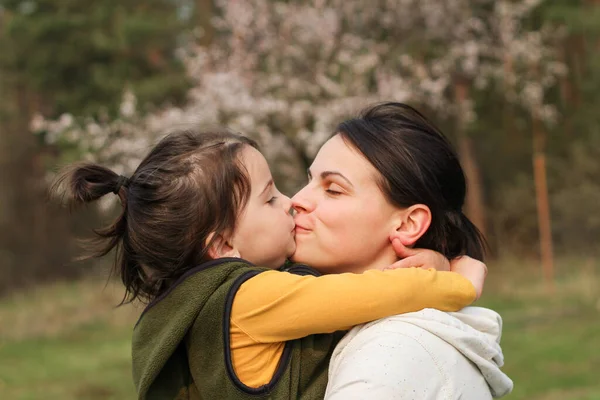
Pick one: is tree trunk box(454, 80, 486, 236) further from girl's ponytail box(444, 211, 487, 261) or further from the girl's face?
the girl's face

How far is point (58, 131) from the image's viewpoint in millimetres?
13117

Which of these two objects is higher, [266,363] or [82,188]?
[82,188]

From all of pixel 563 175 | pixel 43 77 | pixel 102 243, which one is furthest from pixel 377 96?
pixel 102 243

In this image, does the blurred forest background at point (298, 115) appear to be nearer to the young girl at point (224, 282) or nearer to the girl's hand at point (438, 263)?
the girl's hand at point (438, 263)

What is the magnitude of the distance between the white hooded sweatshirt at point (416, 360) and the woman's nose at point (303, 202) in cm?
35

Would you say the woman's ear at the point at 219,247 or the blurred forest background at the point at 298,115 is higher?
the woman's ear at the point at 219,247

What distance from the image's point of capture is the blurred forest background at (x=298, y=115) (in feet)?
35.5

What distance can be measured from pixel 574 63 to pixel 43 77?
10755 mm

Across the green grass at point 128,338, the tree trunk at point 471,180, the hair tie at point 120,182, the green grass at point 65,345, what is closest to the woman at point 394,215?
the hair tie at point 120,182

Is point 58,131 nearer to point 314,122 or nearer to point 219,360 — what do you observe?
point 314,122

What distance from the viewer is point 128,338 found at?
455 inches

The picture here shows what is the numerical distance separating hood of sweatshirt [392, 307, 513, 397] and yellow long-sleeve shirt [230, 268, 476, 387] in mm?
48

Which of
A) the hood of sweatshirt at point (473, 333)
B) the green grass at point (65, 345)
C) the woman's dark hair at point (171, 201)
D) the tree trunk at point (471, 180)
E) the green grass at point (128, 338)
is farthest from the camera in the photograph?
the tree trunk at point (471, 180)

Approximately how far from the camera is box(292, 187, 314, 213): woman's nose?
206 centimetres
